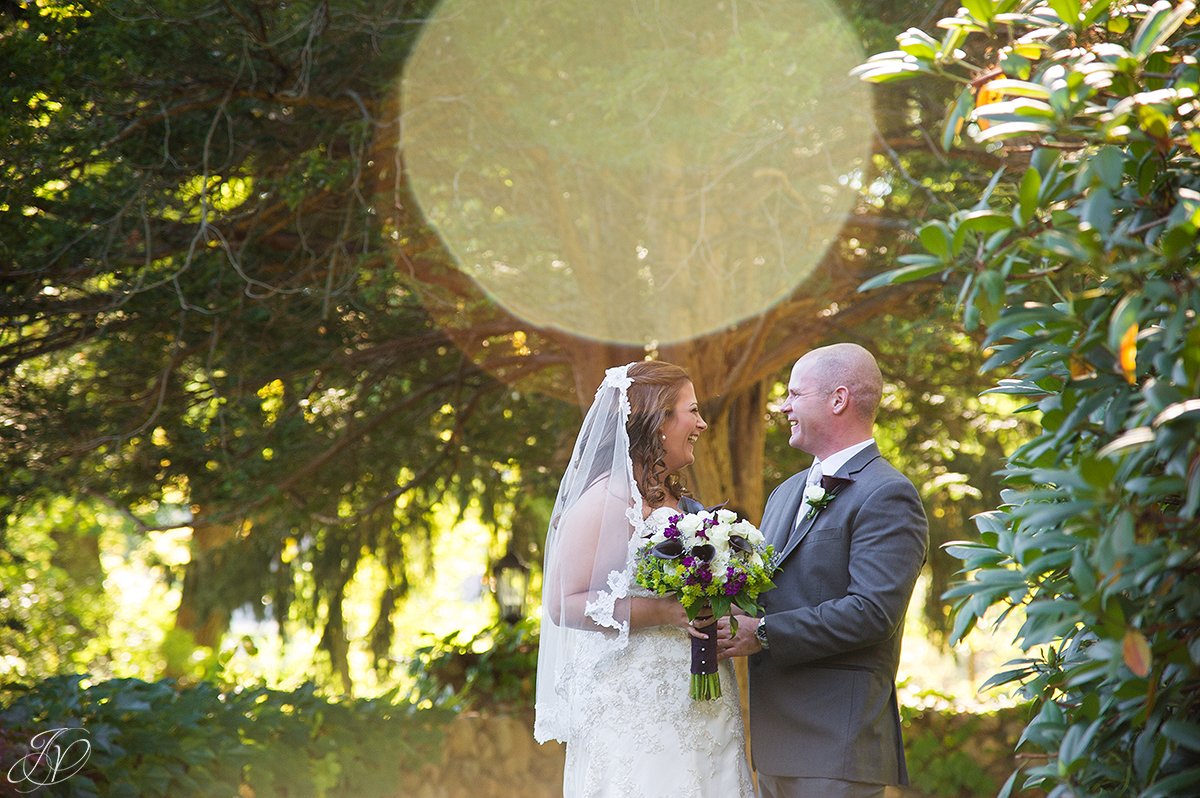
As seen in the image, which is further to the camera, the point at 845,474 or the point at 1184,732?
the point at 845,474

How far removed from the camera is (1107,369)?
5.95 feet

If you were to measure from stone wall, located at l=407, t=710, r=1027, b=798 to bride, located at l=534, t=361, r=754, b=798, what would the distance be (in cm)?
364

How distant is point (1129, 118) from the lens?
73.3 inches

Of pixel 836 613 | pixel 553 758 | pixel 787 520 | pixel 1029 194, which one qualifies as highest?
pixel 1029 194

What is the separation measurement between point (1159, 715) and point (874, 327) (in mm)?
6076

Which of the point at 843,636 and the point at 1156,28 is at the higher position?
the point at 1156,28

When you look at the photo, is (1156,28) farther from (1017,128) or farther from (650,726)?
(650,726)

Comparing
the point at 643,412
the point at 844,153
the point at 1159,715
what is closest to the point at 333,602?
the point at 844,153

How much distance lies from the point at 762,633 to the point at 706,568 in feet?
0.88

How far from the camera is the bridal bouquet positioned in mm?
2980

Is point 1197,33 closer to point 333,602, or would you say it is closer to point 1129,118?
point 1129,118

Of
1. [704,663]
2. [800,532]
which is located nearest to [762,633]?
[704,663]

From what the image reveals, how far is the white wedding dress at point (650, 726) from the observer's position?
10.2 feet

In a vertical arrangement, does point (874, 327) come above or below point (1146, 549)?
above
